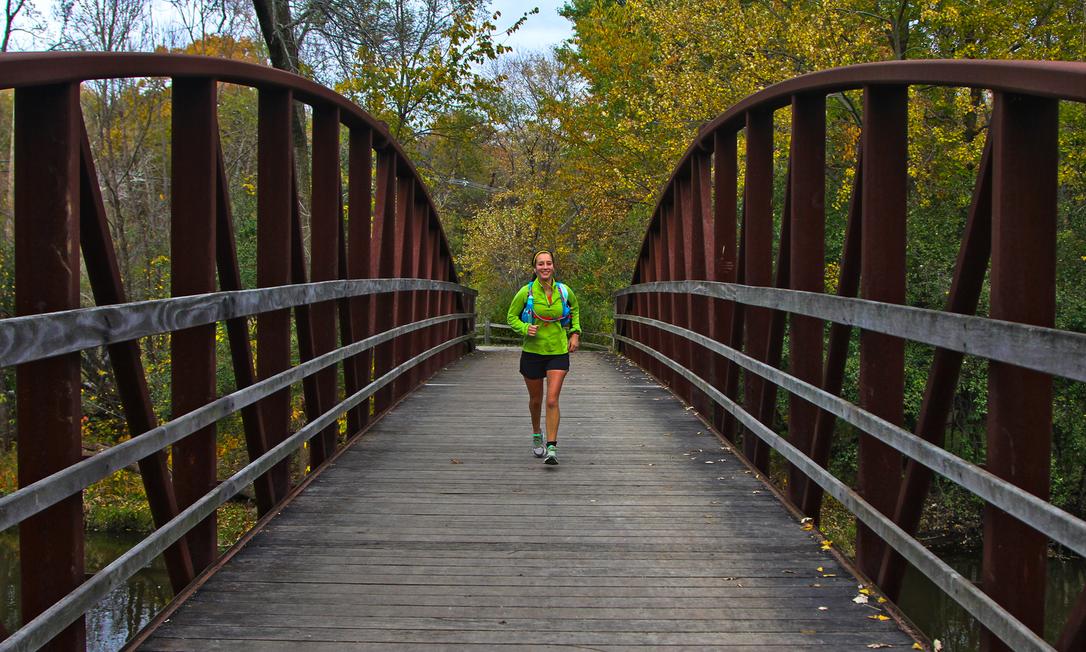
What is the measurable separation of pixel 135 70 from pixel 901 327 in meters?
2.93

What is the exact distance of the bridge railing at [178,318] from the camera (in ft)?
10.8

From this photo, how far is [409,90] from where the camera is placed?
61.5ft

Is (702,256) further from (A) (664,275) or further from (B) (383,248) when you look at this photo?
(A) (664,275)

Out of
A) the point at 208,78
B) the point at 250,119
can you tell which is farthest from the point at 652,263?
the point at 250,119

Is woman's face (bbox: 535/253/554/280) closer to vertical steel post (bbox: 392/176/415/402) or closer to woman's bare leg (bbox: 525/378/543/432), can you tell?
woman's bare leg (bbox: 525/378/543/432)

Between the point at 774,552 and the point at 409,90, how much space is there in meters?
15.1

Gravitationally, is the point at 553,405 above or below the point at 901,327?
below

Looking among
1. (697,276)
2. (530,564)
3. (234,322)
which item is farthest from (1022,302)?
(697,276)

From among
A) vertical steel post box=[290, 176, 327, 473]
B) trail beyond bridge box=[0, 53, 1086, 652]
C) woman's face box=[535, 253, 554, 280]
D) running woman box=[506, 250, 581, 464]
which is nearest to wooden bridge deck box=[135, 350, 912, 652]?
trail beyond bridge box=[0, 53, 1086, 652]

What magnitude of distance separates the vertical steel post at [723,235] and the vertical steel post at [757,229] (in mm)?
833

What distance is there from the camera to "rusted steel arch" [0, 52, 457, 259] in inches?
120

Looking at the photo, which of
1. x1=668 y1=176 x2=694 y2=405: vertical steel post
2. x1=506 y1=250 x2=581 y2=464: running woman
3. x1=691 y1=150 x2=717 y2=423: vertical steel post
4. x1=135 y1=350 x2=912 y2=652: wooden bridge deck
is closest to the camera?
x1=135 y1=350 x2=912 y2=652: wooden bridge deck

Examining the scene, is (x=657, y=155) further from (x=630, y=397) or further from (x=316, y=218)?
(x=316, y=218)

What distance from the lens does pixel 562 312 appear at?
7.73 meters
